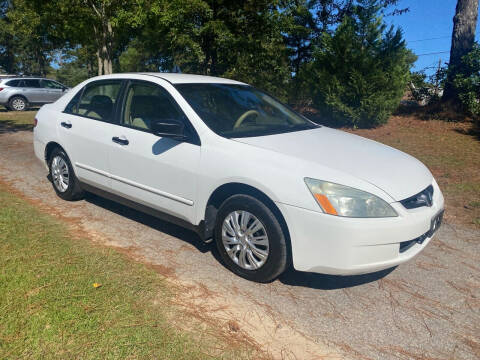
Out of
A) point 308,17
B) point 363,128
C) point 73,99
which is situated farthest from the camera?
point 308,17

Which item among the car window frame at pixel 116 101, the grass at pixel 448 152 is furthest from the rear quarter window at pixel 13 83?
the car window frame at pixel 116 101

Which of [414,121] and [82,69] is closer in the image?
[414,121]

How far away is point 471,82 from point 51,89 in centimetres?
1813

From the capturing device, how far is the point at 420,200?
336 centimetres

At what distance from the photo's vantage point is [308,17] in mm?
18000

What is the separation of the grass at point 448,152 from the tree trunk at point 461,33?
1.54 m

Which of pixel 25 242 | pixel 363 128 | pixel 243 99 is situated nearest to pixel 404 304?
pixel 243 99

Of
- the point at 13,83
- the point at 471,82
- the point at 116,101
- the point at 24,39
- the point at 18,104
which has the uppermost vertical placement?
the point at 24,39

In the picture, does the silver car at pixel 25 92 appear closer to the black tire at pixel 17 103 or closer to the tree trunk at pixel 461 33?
the black tire at pixel 17 103

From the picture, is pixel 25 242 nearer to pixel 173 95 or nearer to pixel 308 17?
pixel 173 95

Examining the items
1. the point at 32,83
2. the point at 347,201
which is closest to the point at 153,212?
the point at 347,201

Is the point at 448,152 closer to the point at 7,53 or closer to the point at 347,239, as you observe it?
the point at 347,239

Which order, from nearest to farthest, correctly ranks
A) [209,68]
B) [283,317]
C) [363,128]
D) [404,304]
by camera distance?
[283,317] → [404,304] → [363,128] → [209,68]

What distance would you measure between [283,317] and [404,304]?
3.29 feet
